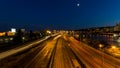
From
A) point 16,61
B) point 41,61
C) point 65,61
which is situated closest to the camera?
point 65,61

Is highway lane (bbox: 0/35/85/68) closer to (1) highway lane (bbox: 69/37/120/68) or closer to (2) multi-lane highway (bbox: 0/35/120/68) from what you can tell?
(2) multi-lane highway (bbox: 0/35/120/68)

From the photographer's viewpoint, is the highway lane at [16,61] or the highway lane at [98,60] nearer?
the highway lane at [98,60]

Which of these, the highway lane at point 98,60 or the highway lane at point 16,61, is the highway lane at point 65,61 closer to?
the highway lane at point 98,60

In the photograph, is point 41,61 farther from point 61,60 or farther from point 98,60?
point 98,60

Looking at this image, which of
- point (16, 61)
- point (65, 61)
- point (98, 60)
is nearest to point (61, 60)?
point (65, 61)

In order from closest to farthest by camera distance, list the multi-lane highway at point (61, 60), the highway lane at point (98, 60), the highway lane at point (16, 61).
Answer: the highway lane at point (98, 60), the multi-lane highway at point (61, 60), the highway lane at point (16, 61)

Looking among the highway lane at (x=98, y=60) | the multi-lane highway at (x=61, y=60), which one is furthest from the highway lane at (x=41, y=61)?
the highway lane at (x=98, y=60)

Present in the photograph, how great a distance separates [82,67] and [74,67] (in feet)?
3.13

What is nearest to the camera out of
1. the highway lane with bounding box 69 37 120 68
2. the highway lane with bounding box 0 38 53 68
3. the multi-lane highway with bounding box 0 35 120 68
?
the highway lane with bounding box 69 37 120 68

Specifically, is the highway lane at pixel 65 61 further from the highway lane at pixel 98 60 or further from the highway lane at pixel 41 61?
the highway lane at pixel 98 60

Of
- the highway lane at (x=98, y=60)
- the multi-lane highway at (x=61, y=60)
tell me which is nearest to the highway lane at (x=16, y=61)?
the multi-lane highway at (x=61, y=60)

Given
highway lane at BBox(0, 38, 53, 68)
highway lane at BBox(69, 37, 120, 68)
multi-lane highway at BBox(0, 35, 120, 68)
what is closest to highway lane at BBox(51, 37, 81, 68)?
multi-lane highway at BBox(0, 35, 120, 68)

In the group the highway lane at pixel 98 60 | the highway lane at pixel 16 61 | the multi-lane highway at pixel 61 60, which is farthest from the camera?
the highway lane at pixel 16 61

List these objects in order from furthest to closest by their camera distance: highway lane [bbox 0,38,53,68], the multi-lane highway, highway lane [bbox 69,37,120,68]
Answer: highway lane [bbox 0,38,53,68] → the multi-lane highway → highway lane [bbox 69,37,120,68]
